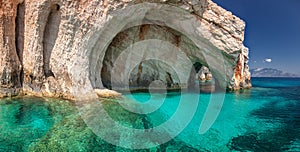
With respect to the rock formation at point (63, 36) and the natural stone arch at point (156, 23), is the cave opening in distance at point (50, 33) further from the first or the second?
the natural stone arch at point (156, 23)

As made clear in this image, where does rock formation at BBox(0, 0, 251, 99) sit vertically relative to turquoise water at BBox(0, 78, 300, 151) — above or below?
above

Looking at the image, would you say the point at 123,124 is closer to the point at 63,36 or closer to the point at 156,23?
the point at 63,36

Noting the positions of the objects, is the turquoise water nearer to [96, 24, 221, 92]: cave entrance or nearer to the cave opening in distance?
the cave opening in distance

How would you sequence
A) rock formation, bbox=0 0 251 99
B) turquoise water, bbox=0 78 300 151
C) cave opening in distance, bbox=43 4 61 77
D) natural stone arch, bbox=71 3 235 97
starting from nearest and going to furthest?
turquoise water, bbox=0 78 300 151, rock formation, bbox=0 0 251 99, cave opening in distance, bbox=43 4 61 77, natural stone arch, bbox=71 3 235 97

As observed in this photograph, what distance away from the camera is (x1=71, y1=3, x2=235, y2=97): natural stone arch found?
13.0 meters

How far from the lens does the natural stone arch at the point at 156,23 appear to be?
42.8 ft

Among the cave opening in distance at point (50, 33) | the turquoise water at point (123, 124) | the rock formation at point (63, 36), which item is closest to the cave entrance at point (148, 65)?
the rock formation at point (63, 36)

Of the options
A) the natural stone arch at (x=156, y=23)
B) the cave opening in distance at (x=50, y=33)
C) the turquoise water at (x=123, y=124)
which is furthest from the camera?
the natural stone arch at (x=156, y=23)

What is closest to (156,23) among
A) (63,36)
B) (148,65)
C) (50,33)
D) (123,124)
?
(148,65)

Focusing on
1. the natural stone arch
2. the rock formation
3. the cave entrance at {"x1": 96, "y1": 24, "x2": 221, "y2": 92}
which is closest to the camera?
the rock formation

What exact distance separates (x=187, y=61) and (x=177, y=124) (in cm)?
1228

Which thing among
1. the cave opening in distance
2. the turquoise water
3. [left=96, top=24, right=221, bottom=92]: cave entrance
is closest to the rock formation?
the cave opening in distance

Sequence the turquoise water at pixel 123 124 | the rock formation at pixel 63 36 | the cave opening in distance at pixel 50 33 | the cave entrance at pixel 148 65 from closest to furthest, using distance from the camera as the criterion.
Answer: the turquoise water at pixel 123 124 → the rock formation at pixel 63 36 → the cave opening in distance at pixel 50 33 → the cave entrance at pixel 148 65

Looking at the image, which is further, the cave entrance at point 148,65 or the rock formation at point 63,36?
the cave entrance at point 148,65
